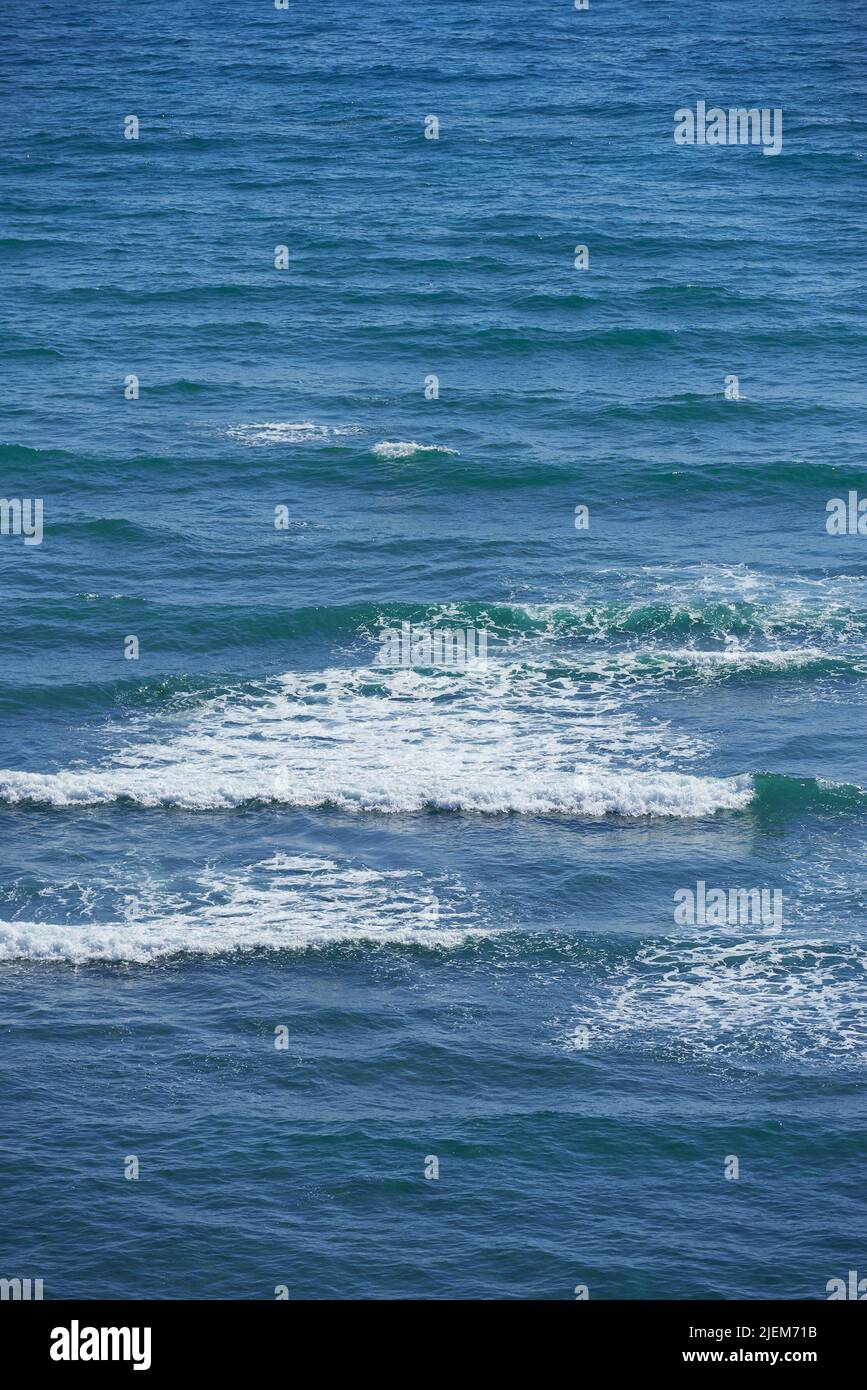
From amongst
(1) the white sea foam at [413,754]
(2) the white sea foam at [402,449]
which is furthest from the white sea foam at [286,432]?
(1) the white sea foam at [413,754]

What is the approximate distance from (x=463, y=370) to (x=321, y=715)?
2430cm

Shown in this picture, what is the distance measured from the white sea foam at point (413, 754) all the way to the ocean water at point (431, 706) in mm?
131

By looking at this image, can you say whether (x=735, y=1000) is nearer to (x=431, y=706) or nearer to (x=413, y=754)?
(x=413, y=754)

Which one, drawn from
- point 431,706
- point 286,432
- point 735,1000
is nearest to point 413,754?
point 431,706

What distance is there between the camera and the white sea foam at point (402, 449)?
2247 inches

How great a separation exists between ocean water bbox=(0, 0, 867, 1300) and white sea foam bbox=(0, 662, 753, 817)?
0.43 feet

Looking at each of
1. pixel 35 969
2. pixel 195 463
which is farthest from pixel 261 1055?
pixel 195 463

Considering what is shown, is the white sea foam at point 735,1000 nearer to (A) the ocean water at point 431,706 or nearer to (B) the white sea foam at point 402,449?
(A) the ocean water at point 431,706

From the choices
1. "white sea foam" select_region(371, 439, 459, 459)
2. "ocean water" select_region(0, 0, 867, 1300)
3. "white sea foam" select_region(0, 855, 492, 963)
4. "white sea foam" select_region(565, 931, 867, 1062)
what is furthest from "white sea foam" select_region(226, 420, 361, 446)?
"white sea foam" select_region(565, 931, 867, 1062)

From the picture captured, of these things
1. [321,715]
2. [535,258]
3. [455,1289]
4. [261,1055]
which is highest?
[535,258]

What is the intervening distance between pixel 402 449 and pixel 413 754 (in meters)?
18.5

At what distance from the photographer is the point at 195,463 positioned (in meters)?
56.8

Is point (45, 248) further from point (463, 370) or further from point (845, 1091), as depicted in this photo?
point (845, 1091)

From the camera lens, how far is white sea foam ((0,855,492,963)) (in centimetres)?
3347
